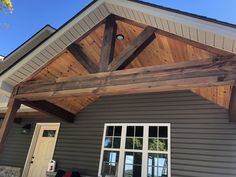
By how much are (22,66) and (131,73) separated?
232cm

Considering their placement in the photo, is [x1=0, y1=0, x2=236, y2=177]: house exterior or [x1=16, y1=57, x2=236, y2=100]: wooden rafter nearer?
[x1=16, y1=57, x2=236, y2=100]: wooden rafter

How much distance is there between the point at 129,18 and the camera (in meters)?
3.83

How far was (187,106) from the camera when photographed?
4.97 meters

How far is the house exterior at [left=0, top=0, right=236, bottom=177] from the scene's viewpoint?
10.2ft

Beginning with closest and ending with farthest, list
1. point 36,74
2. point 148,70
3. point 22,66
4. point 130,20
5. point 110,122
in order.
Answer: point 148,70, point 130,20, point 22,66, point 36,74, point 110,122

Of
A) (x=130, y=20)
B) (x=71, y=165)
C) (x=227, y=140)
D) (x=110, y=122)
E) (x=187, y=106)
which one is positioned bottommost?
(x=71, y=165)

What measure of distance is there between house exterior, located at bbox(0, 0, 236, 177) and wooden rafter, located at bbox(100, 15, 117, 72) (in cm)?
2

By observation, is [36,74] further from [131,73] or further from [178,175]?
[178,175]

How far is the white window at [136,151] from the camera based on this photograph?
4.75 metres

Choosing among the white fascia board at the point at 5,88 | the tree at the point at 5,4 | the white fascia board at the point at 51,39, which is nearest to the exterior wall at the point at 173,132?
the white fascia board at the point at 5,88

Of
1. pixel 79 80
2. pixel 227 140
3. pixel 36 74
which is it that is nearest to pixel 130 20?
pixel 79 80

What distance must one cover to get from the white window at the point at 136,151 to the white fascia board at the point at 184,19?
2.68m

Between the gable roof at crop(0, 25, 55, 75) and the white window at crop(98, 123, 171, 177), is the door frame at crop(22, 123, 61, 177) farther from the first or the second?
the gable roof at crop(0, 25, 55, 75)

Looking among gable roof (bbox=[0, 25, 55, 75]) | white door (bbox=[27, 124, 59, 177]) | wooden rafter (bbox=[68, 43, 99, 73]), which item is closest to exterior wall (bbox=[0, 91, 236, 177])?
white door (bbox=[27, 124, 59, 177])
